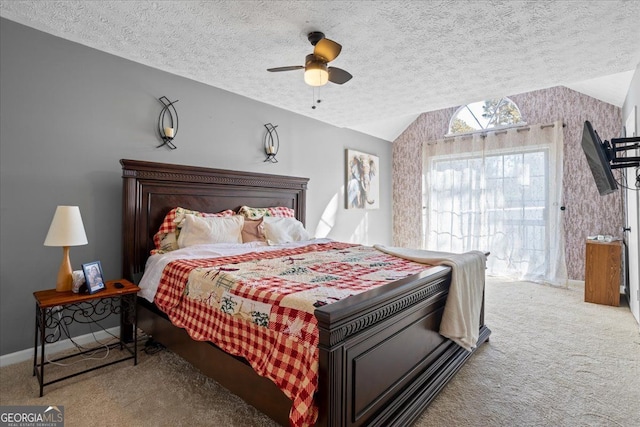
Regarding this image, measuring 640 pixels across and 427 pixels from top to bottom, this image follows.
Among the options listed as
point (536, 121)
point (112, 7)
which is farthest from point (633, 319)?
point (112, 7)

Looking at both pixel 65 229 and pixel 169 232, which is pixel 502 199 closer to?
pixel 169 232

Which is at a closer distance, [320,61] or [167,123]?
[320,61]

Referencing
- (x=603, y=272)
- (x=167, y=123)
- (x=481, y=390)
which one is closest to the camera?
(x=481, y=390)

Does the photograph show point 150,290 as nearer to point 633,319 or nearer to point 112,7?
point 112,7

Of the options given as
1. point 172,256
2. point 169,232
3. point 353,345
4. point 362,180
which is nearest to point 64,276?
point 172,256

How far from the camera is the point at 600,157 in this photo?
1.99 meters

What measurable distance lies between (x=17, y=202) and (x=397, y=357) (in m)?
2.88

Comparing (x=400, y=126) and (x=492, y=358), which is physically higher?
(x=400, y=126)

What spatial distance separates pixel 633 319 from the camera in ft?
10.4

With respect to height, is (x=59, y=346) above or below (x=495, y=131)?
below

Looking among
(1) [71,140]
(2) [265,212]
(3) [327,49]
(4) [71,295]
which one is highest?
(3) [327,49]

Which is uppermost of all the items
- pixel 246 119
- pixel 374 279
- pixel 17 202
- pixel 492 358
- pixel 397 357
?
pixel 246 119

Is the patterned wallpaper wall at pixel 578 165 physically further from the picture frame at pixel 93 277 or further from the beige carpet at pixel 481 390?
the picture frame at pixel 93 277

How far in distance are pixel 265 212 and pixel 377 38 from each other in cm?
209
